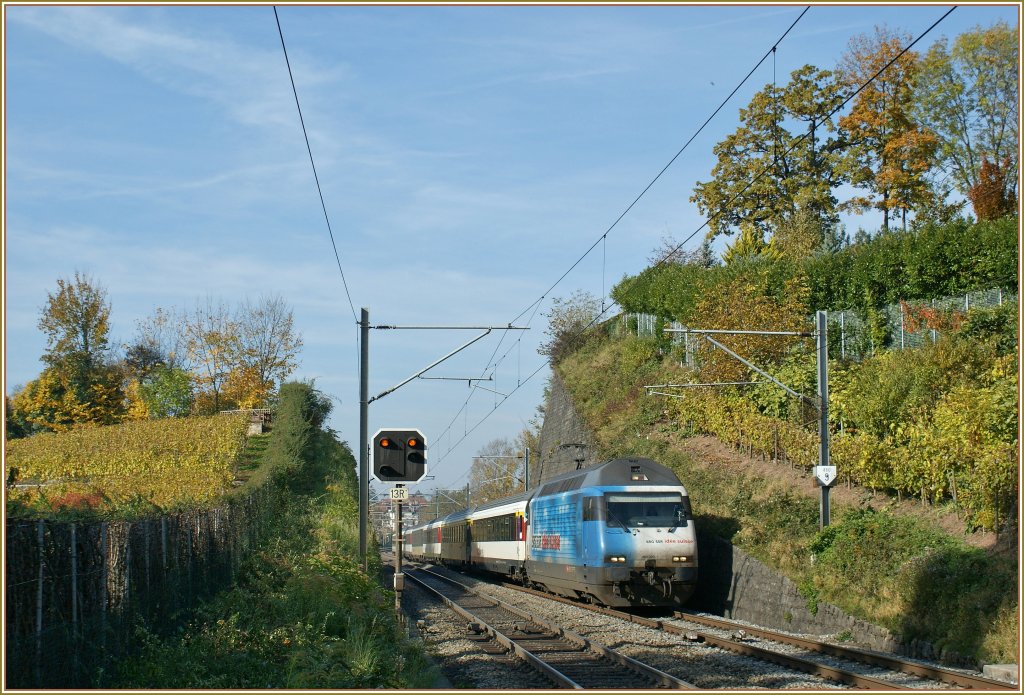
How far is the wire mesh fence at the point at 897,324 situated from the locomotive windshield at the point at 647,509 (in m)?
9.76

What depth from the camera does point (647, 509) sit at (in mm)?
24562

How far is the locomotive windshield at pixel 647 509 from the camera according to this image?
2434cm

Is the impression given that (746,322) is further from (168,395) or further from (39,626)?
(168,395)

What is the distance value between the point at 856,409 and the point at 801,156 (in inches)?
1061

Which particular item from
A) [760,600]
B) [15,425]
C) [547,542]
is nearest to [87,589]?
[760,600]

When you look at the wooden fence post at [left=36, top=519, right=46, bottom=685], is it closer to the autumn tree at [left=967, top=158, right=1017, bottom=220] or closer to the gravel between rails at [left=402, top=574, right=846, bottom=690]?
the gravel between rails at [left=402, top=574, right=846, bottom=690]

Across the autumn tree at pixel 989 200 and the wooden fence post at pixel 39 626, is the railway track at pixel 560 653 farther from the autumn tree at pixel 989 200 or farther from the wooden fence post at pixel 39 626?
the autumn tree at pixel 989 200

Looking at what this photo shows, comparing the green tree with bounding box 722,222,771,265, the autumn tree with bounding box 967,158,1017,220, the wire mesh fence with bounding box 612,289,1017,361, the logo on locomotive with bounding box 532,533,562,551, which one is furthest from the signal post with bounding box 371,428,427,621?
the green tree with bounding box 722,222,771,265

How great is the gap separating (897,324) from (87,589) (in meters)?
29.7

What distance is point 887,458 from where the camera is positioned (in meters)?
24.3

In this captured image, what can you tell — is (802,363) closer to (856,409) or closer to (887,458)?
(856,409)

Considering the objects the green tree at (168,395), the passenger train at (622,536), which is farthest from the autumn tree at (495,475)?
the passenger train at (622,536)

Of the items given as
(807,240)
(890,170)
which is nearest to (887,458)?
(807,240)

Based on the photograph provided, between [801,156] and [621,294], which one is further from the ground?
[801,156]
